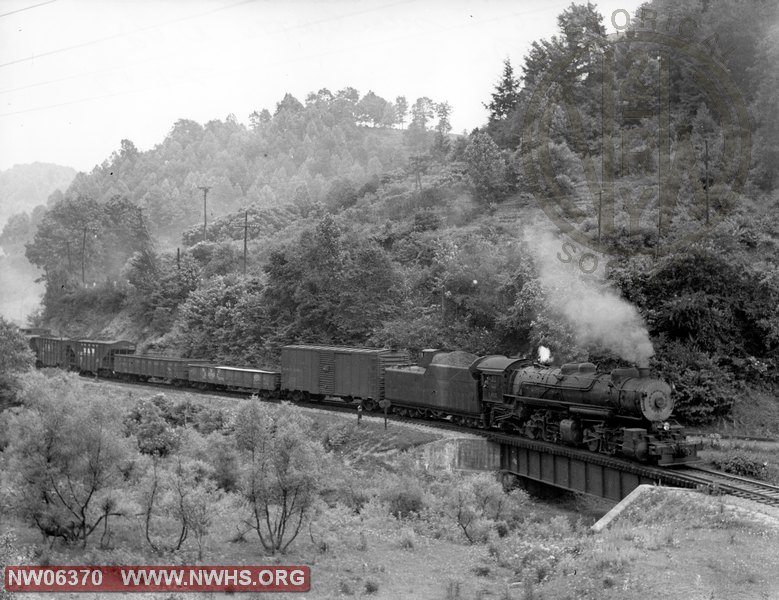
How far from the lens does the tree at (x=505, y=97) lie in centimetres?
7881

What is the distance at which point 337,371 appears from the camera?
3794 centimetres

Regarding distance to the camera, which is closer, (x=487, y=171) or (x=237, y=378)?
(x=237, y=378)

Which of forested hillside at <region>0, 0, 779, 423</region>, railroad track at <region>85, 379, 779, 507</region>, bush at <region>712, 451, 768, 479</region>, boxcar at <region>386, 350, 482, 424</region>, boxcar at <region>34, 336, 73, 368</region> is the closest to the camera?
railroad track at <region>85, 379, 779, 507</region>

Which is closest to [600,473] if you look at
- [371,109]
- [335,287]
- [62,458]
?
[62,458]

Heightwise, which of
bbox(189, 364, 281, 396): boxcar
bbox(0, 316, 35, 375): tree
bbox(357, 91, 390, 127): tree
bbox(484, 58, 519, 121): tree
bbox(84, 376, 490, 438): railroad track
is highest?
bbox(357, 91, 390, 127): tree

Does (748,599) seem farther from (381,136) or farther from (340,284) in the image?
(381,136)

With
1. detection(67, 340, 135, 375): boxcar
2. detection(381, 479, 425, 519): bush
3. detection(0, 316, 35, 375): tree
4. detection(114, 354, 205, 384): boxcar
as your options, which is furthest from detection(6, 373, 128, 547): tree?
detection(67, 340, 135, 375): boxcar

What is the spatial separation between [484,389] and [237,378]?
57.4 feet

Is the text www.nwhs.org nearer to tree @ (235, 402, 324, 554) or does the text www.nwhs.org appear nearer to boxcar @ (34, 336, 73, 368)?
tree @ (235, 402, 324, 554)

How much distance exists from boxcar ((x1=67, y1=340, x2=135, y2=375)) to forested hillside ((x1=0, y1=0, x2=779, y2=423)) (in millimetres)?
5360

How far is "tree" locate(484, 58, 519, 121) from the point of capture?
7881 centimetres

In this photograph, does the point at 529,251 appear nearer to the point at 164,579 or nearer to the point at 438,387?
the point at 438,387

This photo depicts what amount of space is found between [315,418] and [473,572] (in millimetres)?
18801

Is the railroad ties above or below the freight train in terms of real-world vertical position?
below
